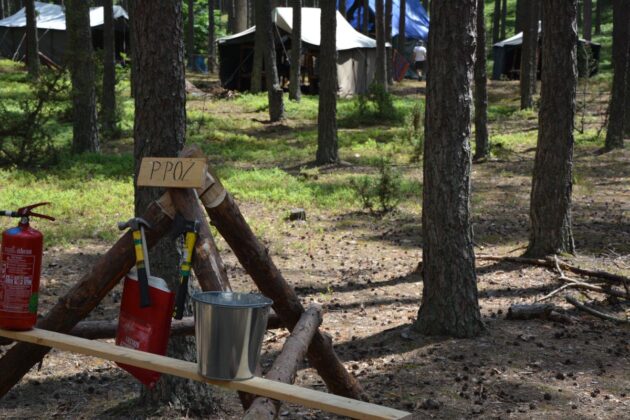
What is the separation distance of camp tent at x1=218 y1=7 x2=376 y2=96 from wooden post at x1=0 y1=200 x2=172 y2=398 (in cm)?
2609

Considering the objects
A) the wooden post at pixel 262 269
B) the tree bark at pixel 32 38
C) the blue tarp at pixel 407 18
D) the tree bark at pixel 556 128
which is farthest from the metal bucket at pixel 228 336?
the blue tarp at pixel 407 18

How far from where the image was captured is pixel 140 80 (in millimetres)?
5453

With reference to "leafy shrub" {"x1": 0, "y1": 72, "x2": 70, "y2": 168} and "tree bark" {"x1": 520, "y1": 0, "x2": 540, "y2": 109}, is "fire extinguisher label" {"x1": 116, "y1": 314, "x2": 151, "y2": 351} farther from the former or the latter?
"tree bark" {"x1": 520, "y1": 0, "x2": 540, "y2": 109}

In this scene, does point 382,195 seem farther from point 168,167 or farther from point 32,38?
point 32,38

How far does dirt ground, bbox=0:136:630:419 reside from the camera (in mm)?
5816

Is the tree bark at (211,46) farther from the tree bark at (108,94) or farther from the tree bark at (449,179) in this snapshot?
the tree bark at (449,179)

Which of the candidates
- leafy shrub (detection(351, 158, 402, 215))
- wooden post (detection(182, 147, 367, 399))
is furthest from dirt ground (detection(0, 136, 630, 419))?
wooden post (detection(182, 147, 367, 399))

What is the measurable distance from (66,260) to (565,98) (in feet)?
19.3

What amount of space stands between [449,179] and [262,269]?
310 cm

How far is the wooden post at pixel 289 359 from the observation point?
330 centimetres

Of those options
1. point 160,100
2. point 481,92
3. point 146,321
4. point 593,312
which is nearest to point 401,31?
point 481,92

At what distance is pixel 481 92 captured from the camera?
1639cm

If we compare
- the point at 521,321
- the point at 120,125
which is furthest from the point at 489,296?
the point at 120,125

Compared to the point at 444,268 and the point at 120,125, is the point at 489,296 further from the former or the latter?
the point at 120,125
